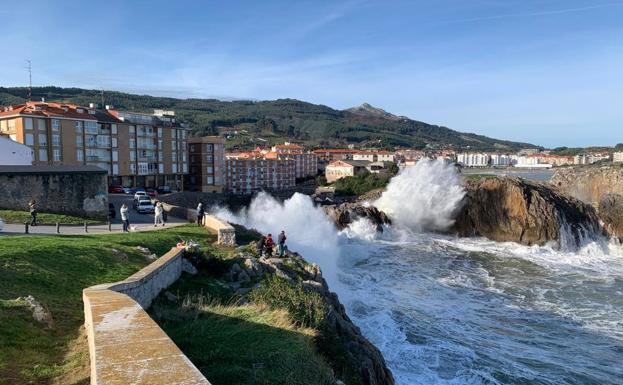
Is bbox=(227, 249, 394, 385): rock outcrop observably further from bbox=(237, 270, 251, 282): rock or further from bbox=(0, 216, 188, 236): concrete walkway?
bbox=(0, 216, 188, 236): concrete walkway

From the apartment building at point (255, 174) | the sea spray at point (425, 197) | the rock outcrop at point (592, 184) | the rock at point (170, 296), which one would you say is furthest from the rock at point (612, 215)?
the apartment building at point (255, 174)

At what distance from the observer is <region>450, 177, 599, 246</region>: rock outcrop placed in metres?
38.0

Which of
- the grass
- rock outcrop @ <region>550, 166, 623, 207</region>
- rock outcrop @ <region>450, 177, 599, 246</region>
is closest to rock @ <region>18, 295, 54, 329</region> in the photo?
the grass

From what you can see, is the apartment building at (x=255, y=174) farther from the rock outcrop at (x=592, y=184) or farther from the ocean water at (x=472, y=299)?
the rock outcrop at (x=592, y=184)

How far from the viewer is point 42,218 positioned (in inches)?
875

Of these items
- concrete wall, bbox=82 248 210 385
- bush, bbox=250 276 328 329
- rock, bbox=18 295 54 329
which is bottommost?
bush, bbox=250 276 328 329

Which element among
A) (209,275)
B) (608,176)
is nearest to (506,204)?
(608,176)

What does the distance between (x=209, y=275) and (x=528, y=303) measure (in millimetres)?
12962

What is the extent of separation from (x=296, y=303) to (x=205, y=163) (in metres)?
66.7

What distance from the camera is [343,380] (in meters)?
7.83

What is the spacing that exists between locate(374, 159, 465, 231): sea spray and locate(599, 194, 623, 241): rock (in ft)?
37.7

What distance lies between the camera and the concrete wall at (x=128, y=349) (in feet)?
14.6

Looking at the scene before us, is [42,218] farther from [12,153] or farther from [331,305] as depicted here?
[331,305]

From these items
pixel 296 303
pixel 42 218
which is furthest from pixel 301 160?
pixel 296 303
